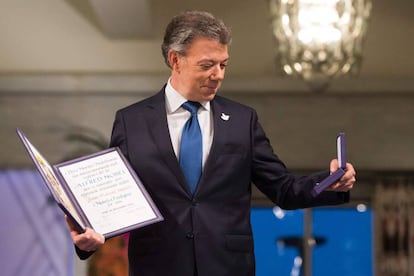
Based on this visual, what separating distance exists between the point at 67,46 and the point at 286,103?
170cm

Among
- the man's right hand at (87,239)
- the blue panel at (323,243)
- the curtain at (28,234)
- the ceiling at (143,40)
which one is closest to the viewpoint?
the man's right hand at (87,239)

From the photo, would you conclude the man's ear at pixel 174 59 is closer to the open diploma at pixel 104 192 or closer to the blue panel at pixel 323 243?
the open diploma at pixel 104 192

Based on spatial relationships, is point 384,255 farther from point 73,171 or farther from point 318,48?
point 73,171

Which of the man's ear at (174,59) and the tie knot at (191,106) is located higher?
the man's ear at (174,59)

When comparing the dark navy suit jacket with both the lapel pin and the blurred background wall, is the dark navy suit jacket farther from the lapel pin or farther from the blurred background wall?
the blurred background wall

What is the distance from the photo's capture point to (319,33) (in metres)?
4.38

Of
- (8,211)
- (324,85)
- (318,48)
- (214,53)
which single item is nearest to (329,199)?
(214,53)

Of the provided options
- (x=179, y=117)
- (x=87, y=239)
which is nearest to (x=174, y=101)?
(x=179, y=117)

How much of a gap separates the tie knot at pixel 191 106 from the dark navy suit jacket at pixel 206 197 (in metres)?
0.04

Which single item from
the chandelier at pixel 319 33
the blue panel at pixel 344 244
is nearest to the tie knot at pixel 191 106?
the chandelier at pixel 319 33

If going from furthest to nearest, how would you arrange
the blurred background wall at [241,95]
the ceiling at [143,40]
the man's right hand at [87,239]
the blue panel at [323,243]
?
the blue panel at [323,243] → the blurred background wall at [241,95] → the ceiling at [143,40] → the man's right hand at [87,239]

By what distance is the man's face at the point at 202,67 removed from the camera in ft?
6.48

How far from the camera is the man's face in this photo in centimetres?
198

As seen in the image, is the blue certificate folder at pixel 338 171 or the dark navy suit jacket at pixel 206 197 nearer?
the blue certificate folder at pixel 338 171
